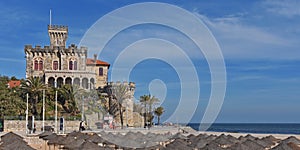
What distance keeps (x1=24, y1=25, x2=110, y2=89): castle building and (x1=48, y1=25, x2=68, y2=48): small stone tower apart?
1515 millimetres

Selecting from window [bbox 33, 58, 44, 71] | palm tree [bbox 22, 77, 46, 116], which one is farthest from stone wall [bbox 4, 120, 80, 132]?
window [bbox 33, 58, 44, 71]

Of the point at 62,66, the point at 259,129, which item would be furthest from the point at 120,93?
the point at 259,129

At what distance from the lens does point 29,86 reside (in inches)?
1561

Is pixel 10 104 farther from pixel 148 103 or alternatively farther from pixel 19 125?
pixel 148 103

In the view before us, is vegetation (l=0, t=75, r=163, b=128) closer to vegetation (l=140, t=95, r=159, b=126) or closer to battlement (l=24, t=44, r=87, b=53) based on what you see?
vegetation (l=140, t=95, r=159, b=126)

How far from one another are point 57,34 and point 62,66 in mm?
5782

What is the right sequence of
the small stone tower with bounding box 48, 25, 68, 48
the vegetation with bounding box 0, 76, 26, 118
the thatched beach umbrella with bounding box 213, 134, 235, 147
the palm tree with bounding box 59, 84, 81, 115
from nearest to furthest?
the thatched beach umbrella with bounding box 213, 134, 235, 147
the vegetation with bounding box 0, 76, 26, 118
the palm tree with bounding box 59, 84, 81, 115
the small stone tower with bounding box 48, 25, 68, 48

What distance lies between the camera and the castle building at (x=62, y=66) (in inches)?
1839

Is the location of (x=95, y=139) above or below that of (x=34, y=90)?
below

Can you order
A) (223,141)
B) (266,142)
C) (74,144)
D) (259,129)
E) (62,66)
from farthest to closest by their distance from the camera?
(259,129) → (62,66) → (223,141) → (266,142) → (74,144)

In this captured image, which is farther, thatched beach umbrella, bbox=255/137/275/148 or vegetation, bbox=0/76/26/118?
vegetation, bbox=0/76/26/118

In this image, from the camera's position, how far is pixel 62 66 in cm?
4897

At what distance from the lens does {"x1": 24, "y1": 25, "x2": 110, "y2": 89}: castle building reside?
1839 inches

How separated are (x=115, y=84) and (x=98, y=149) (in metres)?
30.3
